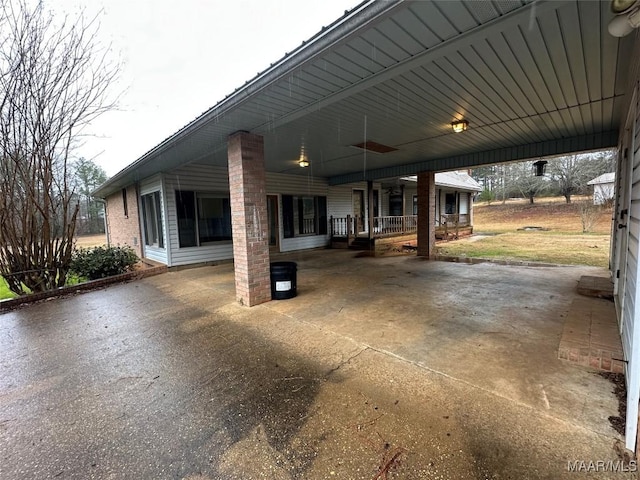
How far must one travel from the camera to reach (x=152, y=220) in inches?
351

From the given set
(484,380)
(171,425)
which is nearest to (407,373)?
(484,380)

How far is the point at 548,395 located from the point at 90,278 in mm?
8714

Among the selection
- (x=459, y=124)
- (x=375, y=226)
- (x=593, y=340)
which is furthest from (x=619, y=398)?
(x=375, y=226)

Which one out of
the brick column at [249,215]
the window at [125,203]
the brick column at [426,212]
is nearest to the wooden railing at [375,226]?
the brick column at [426,212]

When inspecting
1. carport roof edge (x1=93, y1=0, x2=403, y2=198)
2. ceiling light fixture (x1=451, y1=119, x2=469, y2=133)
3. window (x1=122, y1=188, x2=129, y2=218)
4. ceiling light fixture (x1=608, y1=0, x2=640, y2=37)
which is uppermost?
ceiling light fixture (x1=451, y1=119, x2=469, y2=133)

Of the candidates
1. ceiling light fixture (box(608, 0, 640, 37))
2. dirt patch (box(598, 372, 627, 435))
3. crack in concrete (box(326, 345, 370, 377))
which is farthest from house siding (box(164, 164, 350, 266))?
dirt patch (box(598, 372, 627, 435))

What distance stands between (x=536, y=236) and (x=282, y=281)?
14.7 metres

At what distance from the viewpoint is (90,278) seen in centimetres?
680

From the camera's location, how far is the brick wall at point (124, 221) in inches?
394

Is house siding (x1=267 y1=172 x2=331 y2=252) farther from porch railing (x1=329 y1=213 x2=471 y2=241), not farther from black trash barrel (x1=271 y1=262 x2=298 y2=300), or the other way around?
black trash barrel (x1=271 y1=262 x2=298 y2=300)

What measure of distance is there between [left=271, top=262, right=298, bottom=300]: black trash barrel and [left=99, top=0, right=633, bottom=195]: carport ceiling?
2.26 meters

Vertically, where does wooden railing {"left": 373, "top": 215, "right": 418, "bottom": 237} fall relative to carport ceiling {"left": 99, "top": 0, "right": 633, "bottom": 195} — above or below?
below

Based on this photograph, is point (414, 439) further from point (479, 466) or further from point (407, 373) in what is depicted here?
point (407, 373)

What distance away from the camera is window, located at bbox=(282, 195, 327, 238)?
10305mm
